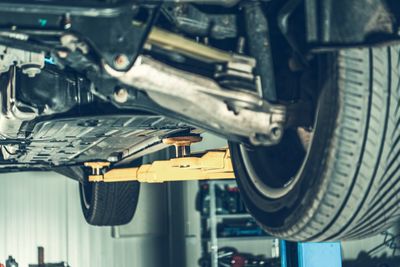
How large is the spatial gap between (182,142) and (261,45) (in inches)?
53.6

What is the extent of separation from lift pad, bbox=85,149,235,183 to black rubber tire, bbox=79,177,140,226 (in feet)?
1.09

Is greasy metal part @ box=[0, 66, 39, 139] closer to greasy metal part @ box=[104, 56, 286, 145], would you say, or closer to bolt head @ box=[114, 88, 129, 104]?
bolt head @ box=[114, 88, 129, 104]

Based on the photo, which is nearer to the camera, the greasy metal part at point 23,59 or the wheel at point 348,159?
the wheel at point 348,159

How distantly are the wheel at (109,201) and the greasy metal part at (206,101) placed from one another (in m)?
2.63

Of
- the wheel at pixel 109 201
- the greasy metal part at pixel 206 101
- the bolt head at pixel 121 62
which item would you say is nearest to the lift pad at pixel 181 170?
the wheel at pixel 109 201

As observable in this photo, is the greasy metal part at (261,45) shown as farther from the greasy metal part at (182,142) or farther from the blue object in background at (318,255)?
the blue object in background at (318,255)

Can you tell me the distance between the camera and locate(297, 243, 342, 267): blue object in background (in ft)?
12.8

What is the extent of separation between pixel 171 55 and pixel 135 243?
574 centimetres

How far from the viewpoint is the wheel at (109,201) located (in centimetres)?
443

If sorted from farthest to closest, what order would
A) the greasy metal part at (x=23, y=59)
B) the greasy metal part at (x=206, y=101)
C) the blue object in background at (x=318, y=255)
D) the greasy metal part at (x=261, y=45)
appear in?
1. the blue object in background at (x=318, y=255)
2. the greasy metal part at (x=23, y=59)
3. the greasy metal part at (x=261, y=45)
4. the greasy metal part at (x=206, y=101)

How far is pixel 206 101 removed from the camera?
1.75 meters

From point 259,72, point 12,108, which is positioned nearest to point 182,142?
point 12,108

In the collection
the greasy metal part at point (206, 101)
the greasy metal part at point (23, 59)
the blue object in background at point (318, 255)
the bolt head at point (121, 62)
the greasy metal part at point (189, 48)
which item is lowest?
the blue object in background at point (318, 255)

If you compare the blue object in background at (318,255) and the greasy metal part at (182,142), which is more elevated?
the greasy metal part at (182,142)
